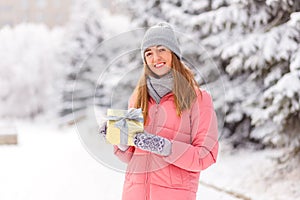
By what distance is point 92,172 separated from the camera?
10.2 meters

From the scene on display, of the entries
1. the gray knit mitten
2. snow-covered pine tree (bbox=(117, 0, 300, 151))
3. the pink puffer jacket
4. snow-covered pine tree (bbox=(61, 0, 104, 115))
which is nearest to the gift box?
the gray knit mitten

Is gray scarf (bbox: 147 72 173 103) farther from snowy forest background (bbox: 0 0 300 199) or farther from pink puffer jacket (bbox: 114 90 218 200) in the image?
snowy forest background (bbox: 0 0 300 199)

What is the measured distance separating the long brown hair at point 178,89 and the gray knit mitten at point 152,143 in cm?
15

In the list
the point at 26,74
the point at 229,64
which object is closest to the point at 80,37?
the point at 26,74

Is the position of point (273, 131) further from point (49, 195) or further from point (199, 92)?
point (199, 92)

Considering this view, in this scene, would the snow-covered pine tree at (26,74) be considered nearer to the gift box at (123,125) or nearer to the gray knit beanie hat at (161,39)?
the gray knit beanie hat at (161,39)

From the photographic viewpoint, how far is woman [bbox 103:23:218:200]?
89.2 inches

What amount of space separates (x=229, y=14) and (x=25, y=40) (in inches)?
1585

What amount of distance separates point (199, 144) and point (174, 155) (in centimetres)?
11

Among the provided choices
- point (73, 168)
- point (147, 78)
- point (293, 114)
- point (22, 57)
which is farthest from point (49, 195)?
point (22, 57)

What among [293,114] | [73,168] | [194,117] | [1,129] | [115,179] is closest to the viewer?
[194,117]

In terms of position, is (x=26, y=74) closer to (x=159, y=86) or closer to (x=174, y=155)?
(x=159, y=86)

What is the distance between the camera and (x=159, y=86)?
2398 mm

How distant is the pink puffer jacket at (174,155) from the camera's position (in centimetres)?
227
